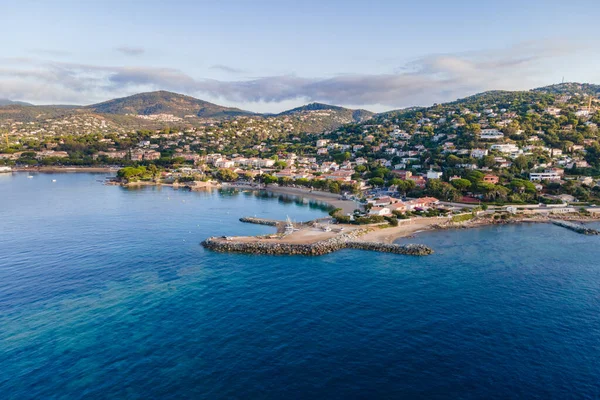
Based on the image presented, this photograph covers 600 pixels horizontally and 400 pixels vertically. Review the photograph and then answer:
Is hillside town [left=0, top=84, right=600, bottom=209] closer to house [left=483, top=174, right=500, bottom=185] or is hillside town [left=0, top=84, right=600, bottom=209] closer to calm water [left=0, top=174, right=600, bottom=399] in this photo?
house [left=483, top=174, right=500, bottom=185]

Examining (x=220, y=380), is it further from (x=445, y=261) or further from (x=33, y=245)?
(x=33, y=245)

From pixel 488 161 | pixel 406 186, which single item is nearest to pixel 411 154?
pixel 488 161

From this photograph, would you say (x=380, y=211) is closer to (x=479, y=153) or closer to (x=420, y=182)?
(x=420, y=182)

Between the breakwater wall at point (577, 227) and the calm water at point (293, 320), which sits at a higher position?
the breakwater wall at point (577, 227)

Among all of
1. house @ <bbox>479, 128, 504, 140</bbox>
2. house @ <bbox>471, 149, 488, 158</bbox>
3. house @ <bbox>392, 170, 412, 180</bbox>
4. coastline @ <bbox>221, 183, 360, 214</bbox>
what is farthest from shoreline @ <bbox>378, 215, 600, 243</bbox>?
house @ <bbox>479, 128, 504, 140</bbox>

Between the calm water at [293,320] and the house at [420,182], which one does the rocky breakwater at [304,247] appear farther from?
→ the house at [420,182]

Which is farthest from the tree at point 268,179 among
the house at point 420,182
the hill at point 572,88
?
the hill at point 572,88
